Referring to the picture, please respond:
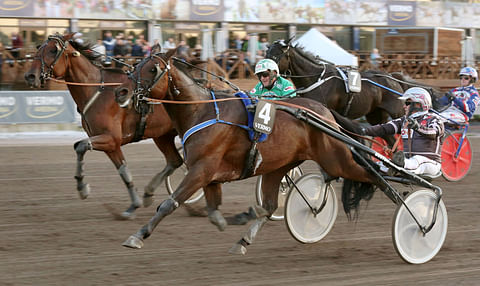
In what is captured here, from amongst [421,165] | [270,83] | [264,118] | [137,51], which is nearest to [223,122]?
[264,118]

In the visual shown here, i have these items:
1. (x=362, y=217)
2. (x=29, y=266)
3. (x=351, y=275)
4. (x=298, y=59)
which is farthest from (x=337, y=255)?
(x=298, y=59)

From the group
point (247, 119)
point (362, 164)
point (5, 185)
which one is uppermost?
point (247, 119)

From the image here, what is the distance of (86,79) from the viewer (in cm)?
714

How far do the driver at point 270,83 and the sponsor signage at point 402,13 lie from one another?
19772 mm

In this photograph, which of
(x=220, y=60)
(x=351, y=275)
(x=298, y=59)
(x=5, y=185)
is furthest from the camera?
(x=220, y=60)

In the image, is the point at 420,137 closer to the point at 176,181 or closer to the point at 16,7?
the point at 176,181

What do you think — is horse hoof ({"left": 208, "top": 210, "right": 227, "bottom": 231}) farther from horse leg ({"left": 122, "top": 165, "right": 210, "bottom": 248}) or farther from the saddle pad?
the saddle pad

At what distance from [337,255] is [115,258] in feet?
6.21

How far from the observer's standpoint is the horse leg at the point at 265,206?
18.3 feet

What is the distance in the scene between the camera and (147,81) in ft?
17.3

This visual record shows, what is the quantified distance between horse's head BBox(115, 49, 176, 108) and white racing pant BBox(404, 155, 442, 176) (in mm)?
2219

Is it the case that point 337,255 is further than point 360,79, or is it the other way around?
point 360,79

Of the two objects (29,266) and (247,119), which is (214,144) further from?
(29,266)

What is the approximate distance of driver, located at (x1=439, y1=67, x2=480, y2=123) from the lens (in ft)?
30.9
